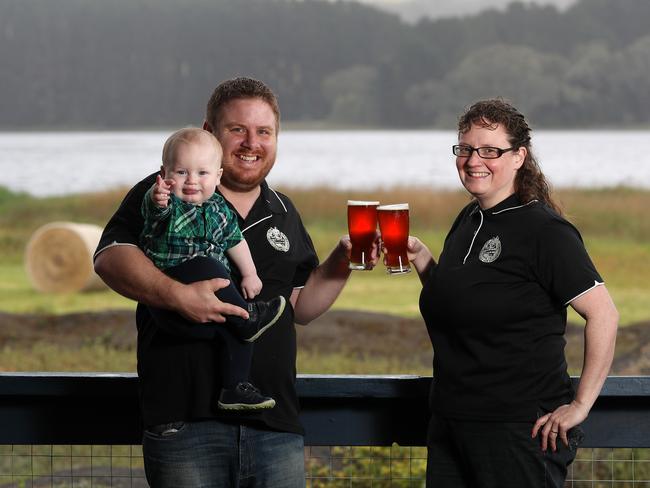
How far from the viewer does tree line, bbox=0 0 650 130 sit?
36.8 metres

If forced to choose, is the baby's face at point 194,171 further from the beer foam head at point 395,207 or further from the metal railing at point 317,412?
the metal railing at point 317,412

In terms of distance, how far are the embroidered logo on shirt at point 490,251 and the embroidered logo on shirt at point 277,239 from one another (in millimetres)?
459

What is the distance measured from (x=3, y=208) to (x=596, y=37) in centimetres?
2318

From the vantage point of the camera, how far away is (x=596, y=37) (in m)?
40.0

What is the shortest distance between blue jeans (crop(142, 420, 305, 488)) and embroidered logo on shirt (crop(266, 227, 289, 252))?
1.40ft

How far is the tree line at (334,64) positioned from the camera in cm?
3675

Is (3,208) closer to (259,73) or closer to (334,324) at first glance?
(259,73)

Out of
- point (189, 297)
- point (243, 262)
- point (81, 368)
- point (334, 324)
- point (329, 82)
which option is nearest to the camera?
point (189, 297)

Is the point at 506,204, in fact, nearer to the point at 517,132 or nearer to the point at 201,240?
the point at 517,132

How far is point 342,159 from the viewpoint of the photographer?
40500 mm

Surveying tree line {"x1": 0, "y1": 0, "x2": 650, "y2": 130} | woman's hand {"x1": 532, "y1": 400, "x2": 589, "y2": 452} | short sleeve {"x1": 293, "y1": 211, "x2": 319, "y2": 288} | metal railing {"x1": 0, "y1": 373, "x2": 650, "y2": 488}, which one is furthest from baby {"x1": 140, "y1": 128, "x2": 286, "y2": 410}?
tree line {"x1": 0, "y1": 0, "x2": 650, "y2": 130}

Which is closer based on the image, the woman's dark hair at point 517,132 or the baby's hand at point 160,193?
the baby's hand at point 160,193

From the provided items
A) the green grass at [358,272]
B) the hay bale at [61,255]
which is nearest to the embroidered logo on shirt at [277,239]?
the green grass at [358,272]

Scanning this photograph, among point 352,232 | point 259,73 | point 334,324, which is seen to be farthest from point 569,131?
point 352,232
